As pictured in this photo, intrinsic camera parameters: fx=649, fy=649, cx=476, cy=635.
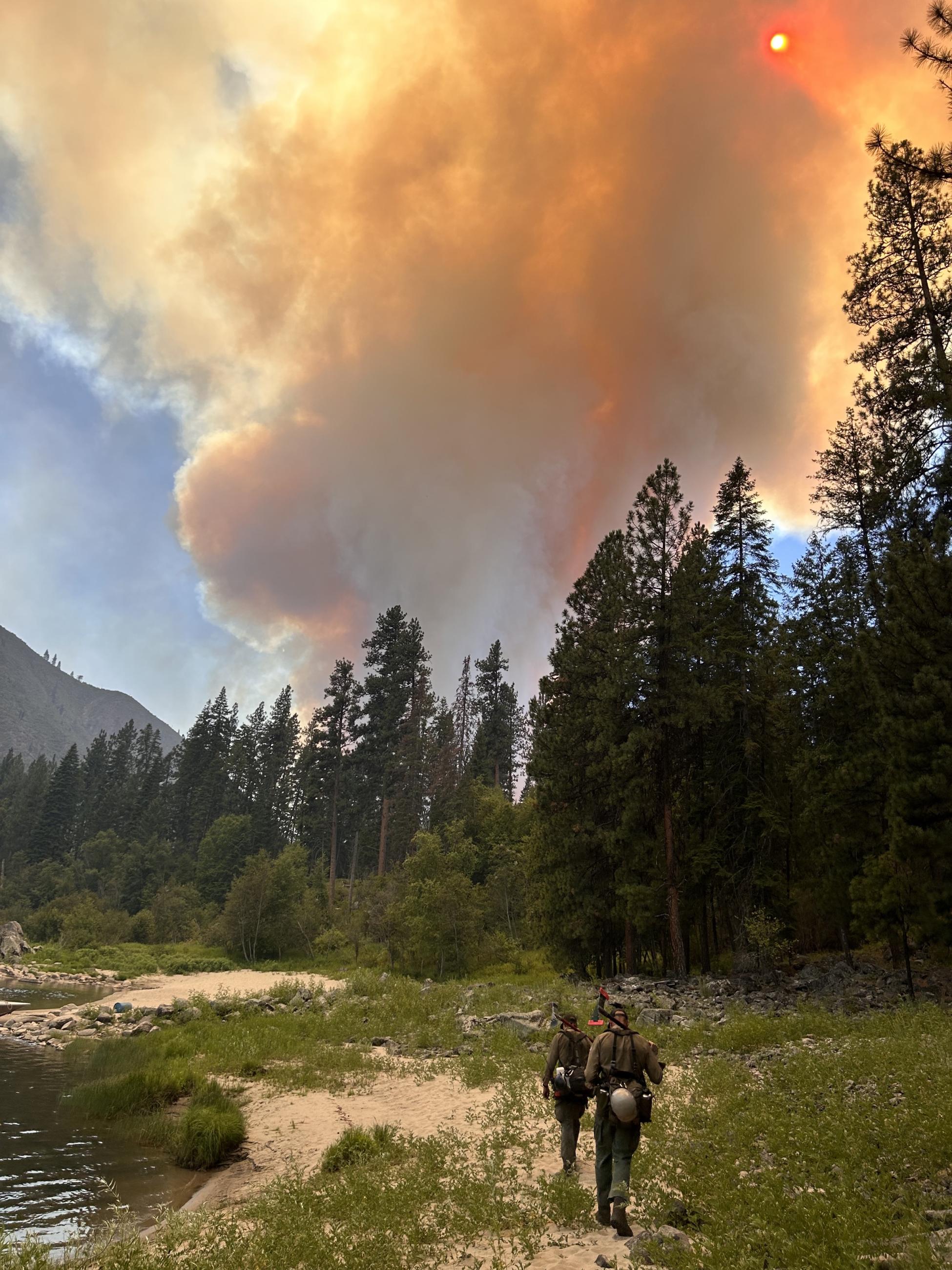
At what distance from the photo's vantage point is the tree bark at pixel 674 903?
24.5 metres

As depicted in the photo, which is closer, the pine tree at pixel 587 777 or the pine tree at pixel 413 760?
the pine tree at pixel 587 777

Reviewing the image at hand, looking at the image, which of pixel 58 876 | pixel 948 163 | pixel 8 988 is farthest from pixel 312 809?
pixel 948 163

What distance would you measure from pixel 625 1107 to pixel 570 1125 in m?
2.43

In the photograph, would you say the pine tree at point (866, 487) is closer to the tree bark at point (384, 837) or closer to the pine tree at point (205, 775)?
the tree bark at point (384, 837)

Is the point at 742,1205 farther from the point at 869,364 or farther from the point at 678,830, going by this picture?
the point at 678,830

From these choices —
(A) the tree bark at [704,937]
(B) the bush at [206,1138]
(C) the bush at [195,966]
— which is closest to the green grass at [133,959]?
(C) the bush at [195,966]

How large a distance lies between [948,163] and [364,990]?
100 ft

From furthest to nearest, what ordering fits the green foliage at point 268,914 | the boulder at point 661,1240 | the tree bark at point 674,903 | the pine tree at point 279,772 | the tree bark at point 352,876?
1. the pine tree at point 279,772
2. the tree bark at point 352,876
3. the green foliage at point 268,914
4. the tree bark at point 674,903
5. the boulder at point 661,1240

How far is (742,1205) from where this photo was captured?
6.45 m

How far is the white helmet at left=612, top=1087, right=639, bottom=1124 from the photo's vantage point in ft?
22.5

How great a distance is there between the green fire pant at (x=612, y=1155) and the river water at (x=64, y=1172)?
7.16 metres

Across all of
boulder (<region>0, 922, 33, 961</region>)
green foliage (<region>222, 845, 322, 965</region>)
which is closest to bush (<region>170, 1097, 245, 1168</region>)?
green foliage (<region>222, 845, 322, 965</region>)

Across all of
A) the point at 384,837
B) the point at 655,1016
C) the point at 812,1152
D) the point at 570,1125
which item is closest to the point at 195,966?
the point at 384,837

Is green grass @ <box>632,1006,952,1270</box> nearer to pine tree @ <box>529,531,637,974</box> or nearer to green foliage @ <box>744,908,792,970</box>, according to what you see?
green foliage @ <box>744,908,792,970</box>
